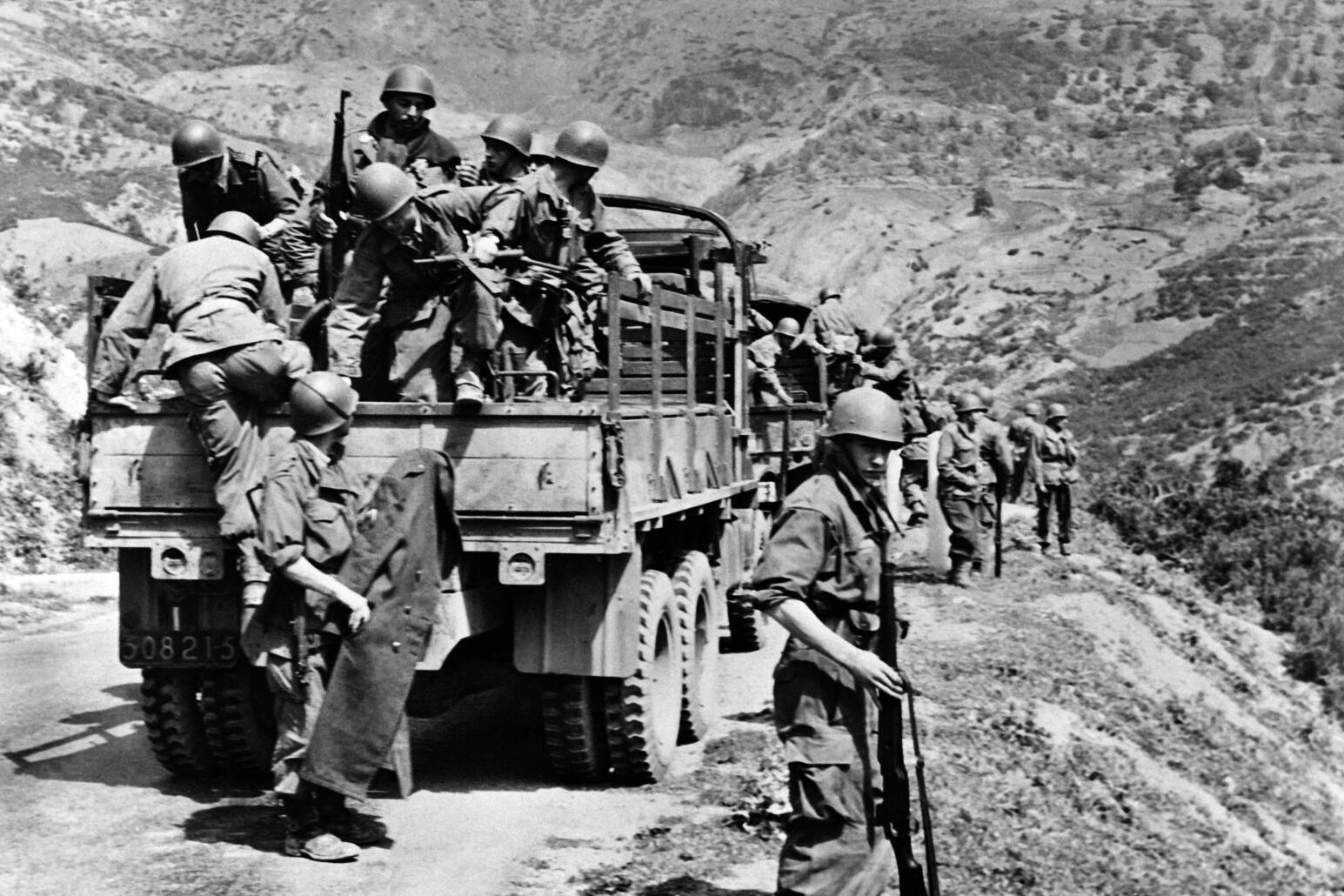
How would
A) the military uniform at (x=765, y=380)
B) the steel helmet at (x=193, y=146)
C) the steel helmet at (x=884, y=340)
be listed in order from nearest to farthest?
the steel helmet at (x=193, y=146) → the military uniform at (x=765, y=380) → the steel helmet at (x=884, y=340)

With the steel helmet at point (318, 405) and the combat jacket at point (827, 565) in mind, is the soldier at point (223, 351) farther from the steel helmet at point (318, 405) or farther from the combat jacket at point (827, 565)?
the combat jacket at point (827, 565)

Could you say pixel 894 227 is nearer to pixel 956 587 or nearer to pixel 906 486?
pixel 906 486

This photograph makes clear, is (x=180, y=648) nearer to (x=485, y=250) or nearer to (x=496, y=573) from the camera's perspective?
(x=496, y=573)

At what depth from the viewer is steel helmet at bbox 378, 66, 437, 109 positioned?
31.7 ft

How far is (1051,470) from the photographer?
19.9 metres

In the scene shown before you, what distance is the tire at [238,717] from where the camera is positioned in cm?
816

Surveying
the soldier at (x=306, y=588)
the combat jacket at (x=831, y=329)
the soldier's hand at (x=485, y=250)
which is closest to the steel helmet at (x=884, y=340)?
the combat jacket at (x=831, y=329)

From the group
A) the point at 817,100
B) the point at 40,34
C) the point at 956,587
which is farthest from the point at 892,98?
the point at 956,587

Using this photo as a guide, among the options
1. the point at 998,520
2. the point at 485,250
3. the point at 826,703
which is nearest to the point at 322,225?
the point at 485,250

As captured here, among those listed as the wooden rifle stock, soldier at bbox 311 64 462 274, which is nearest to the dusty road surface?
the wooden rifle stock

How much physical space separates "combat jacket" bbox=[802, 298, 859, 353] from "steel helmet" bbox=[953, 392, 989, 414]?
4.89ft

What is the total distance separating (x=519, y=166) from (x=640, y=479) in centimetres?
225

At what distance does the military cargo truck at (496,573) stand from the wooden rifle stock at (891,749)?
2202 mm

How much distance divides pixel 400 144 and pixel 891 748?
5567 mm
